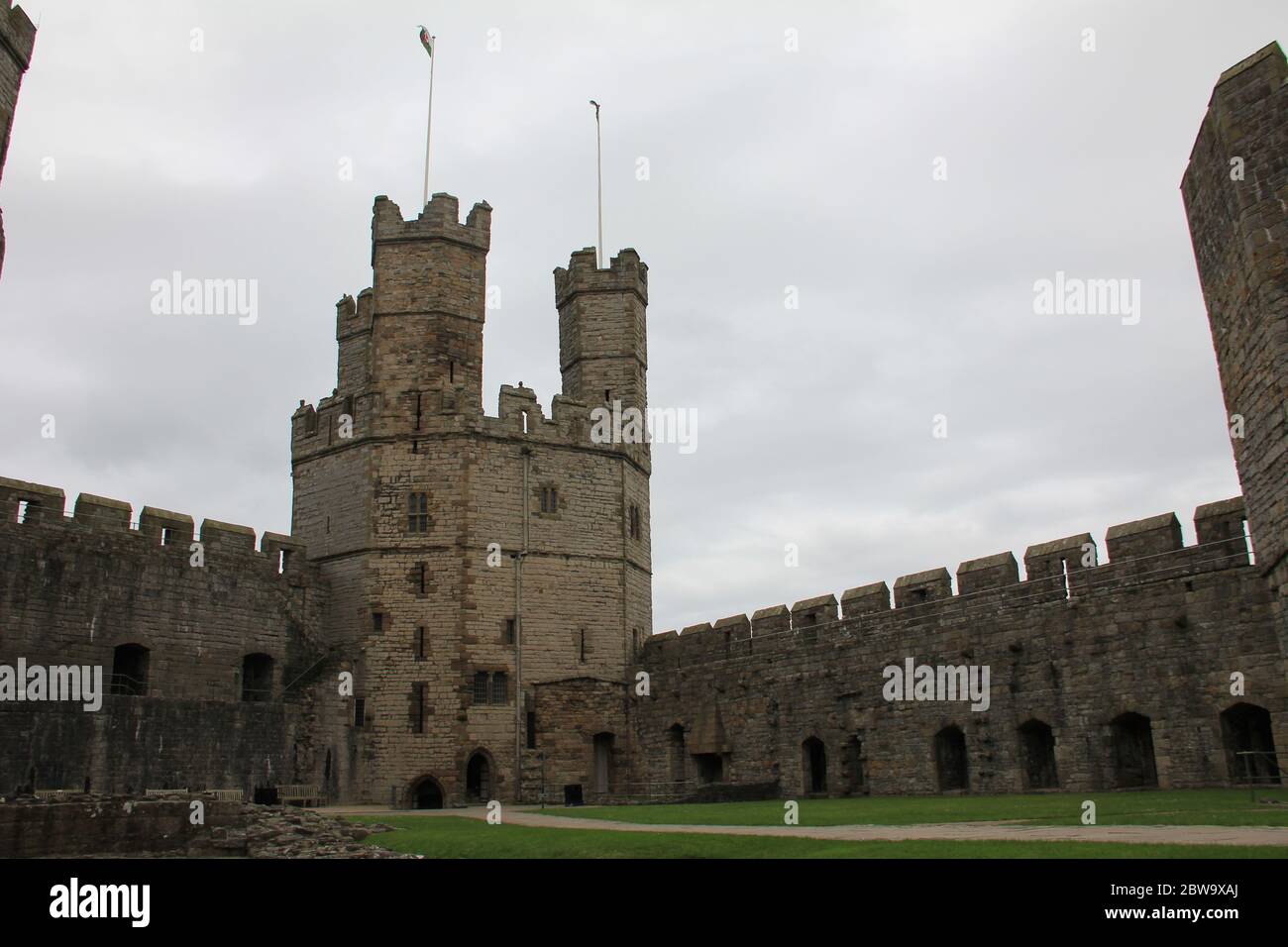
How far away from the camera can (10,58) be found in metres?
17.6

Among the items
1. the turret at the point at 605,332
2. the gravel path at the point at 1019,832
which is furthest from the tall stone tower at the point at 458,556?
the gravel path at the point at 1019,832

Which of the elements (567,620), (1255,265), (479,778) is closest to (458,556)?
(567,620)

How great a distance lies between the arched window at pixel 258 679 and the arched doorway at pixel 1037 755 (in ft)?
52.8

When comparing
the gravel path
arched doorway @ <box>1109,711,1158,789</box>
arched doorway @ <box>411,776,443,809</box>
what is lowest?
arched doorway @ <box>411,776,443,809</box>

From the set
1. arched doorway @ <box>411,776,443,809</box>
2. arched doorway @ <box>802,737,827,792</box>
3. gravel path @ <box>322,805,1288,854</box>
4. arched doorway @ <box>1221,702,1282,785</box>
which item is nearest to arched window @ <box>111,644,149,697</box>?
arched doorway @ <box>411,776,443,809</box>

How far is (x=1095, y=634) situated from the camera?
58.7 feet

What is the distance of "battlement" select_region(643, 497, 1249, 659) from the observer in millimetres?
16531

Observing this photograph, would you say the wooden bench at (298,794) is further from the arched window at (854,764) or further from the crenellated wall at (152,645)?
the arched window at (854,764)

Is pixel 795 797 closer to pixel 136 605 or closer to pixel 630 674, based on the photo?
pixel 630 674

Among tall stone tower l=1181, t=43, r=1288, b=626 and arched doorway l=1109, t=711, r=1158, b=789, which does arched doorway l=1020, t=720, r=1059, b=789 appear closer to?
arched doorway l=1109, t=711, r=1158, b=789

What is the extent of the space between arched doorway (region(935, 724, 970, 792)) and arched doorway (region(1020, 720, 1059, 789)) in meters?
1.33
